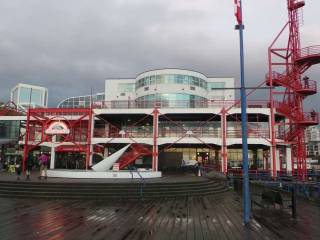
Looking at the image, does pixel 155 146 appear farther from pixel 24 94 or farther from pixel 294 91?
pixel 24 94

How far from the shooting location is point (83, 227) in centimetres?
911

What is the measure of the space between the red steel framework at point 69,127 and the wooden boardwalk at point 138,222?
17029 mm

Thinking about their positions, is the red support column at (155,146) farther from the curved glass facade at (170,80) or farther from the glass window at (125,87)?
the glass window at (125,87)

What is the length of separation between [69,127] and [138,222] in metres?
24.7

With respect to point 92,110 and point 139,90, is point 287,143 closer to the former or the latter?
point 92,110

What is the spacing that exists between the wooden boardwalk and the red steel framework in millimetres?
17029

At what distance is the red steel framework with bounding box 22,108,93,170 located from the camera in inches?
1211

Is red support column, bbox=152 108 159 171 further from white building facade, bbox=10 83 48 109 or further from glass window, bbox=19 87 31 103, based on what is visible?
glass window, bbox=19 87 31 103

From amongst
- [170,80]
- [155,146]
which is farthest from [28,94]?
[155,146]

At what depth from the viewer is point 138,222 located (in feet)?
32.6

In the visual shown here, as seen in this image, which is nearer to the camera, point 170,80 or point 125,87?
point 170,80

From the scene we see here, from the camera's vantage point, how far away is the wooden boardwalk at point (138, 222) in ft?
27.5

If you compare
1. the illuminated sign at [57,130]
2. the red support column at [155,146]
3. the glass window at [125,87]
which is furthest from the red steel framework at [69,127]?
the glass window at [125,87]

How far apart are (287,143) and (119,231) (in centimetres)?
2542
